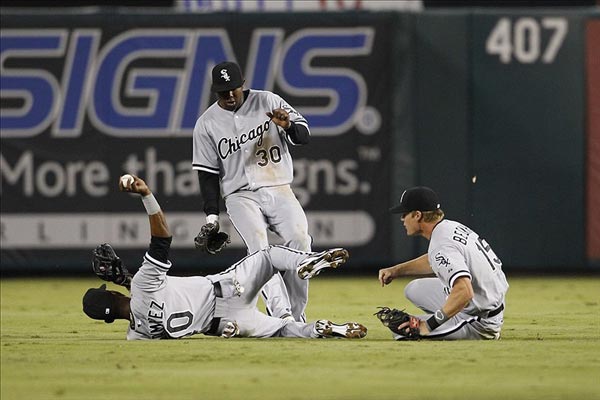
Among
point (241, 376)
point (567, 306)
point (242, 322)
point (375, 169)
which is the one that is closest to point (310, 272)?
point (242, 322)

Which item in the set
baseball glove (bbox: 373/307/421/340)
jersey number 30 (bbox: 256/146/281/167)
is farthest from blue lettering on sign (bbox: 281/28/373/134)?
baseball glove (bbox: 373/307/421/340)

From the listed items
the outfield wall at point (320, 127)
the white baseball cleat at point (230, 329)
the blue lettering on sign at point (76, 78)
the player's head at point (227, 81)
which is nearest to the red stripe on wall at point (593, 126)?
the outfield wall at point (320, 127)

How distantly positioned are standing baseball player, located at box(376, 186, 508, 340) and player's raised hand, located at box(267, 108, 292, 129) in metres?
1.24

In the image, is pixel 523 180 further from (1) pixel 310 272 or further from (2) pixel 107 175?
(1) pixel 310 272

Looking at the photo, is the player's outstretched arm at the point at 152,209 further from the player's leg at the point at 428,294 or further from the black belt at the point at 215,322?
the player's leg at the point at 428,294

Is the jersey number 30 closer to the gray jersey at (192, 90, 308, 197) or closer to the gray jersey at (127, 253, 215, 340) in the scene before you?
the gray jersey at (192, 90, 308, 197)

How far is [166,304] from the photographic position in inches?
344

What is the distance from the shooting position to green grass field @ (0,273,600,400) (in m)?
6.63

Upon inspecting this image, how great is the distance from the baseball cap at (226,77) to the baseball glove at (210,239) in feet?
3.42

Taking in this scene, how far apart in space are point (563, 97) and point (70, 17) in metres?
5.81

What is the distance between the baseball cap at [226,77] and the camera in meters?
9.81

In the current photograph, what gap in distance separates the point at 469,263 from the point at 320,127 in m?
6.94

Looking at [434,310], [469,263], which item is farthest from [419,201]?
[434,310]

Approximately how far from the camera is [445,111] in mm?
15492
